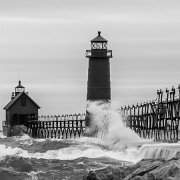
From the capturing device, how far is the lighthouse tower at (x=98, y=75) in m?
60.6

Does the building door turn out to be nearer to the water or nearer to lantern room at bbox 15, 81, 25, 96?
lantern room at bbox 15, 81, 25, 96

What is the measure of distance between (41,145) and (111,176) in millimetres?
32510

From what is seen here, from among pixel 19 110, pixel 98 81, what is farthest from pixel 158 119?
pixel 19 110

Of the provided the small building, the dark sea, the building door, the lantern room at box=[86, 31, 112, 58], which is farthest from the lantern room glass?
the building door

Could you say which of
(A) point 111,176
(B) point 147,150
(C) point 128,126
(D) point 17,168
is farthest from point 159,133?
(A) point 111,176

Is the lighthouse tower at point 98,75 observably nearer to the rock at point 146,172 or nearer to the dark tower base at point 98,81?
the dark tower base at point 98,81

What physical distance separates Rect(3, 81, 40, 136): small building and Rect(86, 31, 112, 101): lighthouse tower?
73.4 ft

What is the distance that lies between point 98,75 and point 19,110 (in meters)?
23.7

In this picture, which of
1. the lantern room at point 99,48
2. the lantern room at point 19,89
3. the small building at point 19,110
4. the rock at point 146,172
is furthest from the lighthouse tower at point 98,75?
the rock at point 146,172

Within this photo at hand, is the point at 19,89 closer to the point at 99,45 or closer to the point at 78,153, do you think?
the point at 99,45

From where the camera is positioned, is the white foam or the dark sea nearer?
the dark sea

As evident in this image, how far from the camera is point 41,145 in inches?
2371

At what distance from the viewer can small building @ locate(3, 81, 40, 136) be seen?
82.8 metres

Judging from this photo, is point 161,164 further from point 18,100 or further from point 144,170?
point 18,100
